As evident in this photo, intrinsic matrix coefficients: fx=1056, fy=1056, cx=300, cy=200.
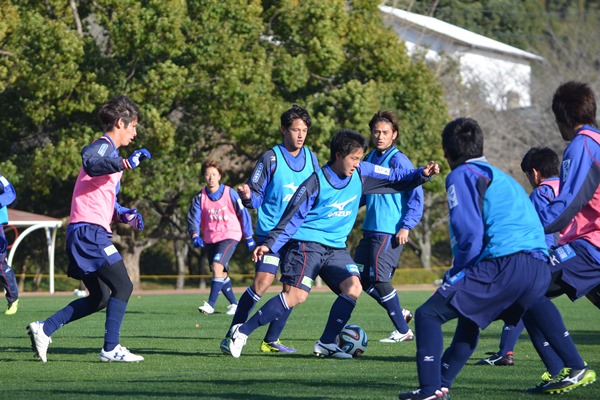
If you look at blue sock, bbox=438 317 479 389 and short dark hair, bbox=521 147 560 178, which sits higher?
short dark hair, bbox=521 147 560 178

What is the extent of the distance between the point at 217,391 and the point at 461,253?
1877mm

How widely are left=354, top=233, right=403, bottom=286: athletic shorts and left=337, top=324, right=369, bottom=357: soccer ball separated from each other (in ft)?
4.81

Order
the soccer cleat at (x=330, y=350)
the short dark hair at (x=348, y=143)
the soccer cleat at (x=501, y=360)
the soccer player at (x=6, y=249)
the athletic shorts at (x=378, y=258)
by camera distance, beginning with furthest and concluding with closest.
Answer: the soccer player at (x=6, y=249), the athletic shorts at (x=378, y=258), the soccer cleat at (x=330, y=350), the soccer cleat at (x=501, y=360), the short dark hair at (x=348, y=143)

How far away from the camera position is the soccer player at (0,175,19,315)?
1308 cm

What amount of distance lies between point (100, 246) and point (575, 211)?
384cm

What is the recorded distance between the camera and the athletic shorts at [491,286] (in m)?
6.00

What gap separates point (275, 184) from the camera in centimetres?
981

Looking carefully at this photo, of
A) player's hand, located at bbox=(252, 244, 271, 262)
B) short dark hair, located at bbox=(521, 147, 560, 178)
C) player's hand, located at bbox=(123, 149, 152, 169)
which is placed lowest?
player's hand, located at bbox=(252, 244, 271, 262)

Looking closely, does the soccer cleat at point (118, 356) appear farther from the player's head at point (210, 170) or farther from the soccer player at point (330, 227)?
the player's head at point (210, 170)

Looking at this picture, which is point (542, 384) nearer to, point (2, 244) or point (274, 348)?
point (274, 348)

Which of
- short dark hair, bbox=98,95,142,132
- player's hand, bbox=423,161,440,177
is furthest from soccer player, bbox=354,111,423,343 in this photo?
short dark hair, bbox=98,95,142,132

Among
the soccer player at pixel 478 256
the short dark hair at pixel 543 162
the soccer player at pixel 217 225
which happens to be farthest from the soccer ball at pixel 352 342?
the soccer player at pixel 217 225

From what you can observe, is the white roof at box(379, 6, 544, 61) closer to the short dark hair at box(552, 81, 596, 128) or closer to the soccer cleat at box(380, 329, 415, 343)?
the soccer cleat at box(380, 329, 415, 343)

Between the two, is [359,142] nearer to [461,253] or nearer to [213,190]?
[461,253]
